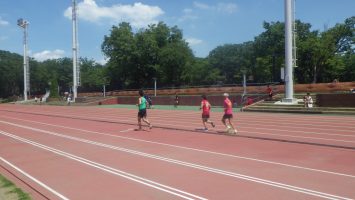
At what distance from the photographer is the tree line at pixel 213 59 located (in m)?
64.2

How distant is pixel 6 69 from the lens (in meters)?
114

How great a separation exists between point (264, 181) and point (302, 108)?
24.2 m

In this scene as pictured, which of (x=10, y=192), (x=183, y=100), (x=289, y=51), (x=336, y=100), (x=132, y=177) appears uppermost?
(x=289, y=51)

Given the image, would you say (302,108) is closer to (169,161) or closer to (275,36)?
(169,161)

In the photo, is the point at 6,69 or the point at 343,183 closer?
the point at 343,183

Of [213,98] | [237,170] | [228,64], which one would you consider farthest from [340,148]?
[228,64]

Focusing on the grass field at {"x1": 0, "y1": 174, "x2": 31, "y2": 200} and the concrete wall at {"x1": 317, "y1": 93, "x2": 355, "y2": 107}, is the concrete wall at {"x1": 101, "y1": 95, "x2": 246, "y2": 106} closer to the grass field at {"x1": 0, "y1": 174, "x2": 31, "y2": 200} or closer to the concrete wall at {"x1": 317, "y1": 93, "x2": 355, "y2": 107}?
the concrete wall at {"x1": 317, "y1": 93, "x2": 355, "y2": 107}

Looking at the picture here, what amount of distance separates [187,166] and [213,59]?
99.5 m

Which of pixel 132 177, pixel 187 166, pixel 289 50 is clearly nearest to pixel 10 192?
pixel 132 177

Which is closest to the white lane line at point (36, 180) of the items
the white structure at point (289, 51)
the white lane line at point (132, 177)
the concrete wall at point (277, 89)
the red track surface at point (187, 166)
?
the red track surface at point (187, 166)

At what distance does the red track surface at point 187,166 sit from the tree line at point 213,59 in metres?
48.4

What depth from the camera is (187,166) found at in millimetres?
10141

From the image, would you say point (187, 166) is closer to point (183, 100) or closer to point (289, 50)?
point (289, 50)

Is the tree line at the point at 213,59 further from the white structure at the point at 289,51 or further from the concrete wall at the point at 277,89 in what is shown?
the white structure at the point at 289,51
